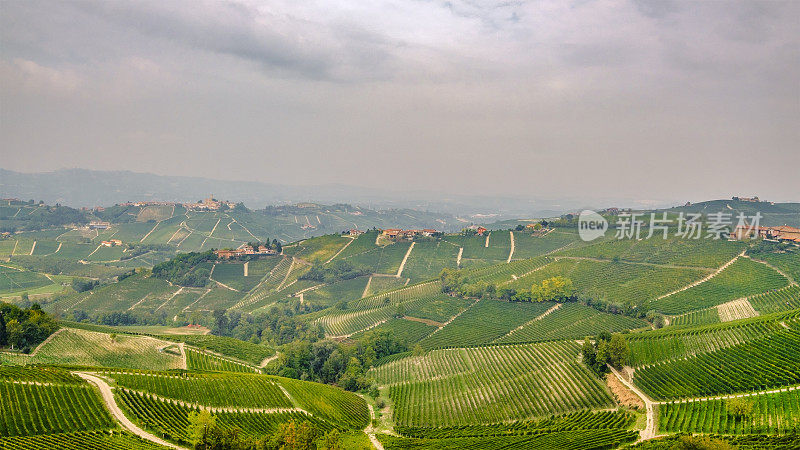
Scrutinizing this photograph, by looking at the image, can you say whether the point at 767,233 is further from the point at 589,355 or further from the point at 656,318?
the point at 589,355

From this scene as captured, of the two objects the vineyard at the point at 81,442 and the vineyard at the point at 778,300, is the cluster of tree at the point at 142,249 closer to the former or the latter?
the vineyard at the point at 81,442

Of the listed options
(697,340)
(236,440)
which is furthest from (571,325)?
(236,440)

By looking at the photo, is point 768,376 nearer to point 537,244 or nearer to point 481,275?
point 481,275

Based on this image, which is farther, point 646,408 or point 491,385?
point 491,385

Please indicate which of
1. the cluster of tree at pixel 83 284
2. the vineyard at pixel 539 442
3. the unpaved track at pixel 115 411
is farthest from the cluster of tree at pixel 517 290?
the cluster of tree at pixel 83 284

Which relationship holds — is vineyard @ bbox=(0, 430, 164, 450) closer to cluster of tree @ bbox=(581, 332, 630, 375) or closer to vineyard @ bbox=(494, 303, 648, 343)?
cluster of tree @ bbox=(581, 332, 630, 375)

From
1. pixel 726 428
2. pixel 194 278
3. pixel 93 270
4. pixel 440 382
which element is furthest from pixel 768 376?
pixel 93 270
